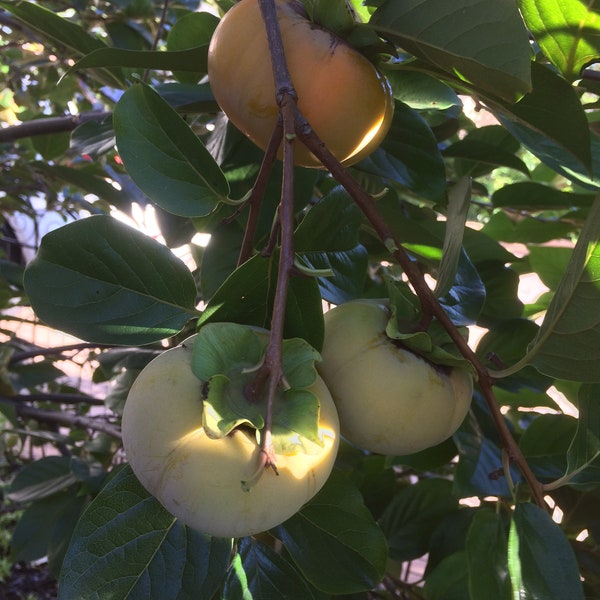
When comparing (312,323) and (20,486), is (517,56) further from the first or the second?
(20,486)

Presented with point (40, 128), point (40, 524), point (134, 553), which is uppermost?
point (40, 128)

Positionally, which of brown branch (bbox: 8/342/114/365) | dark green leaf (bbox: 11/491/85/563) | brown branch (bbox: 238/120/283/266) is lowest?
dark green leaf (bbox: 11/491/85/563)

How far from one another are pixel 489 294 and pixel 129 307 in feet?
2.01

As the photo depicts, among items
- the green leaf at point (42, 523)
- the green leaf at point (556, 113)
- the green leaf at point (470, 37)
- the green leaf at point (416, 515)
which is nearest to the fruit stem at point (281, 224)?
the green leaf at point (470, 37)

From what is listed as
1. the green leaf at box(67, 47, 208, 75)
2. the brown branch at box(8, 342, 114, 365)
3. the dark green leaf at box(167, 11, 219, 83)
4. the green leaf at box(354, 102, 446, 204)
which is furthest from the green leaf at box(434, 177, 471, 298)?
the brown branch at box(8, 342, 114, 365)

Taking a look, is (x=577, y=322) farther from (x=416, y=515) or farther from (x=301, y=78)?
(x=416, y=515)

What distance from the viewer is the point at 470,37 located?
51 centimetres

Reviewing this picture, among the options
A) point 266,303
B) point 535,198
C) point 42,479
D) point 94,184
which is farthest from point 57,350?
point 535,198

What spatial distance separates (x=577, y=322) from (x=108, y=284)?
17.5 inches

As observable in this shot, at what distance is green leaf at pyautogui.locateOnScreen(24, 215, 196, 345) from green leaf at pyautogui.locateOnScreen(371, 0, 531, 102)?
1.00ft

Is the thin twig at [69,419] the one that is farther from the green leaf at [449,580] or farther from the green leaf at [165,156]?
the green leaf at [165,156]

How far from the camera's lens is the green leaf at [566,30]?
0.58 meters

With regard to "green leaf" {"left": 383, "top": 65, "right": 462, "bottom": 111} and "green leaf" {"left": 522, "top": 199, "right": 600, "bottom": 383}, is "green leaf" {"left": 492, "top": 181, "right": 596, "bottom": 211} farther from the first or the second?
"green leaf" {"left": 522, "top": 199, "right": 600, "bottom": 383}

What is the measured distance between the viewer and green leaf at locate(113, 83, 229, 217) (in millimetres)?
607
